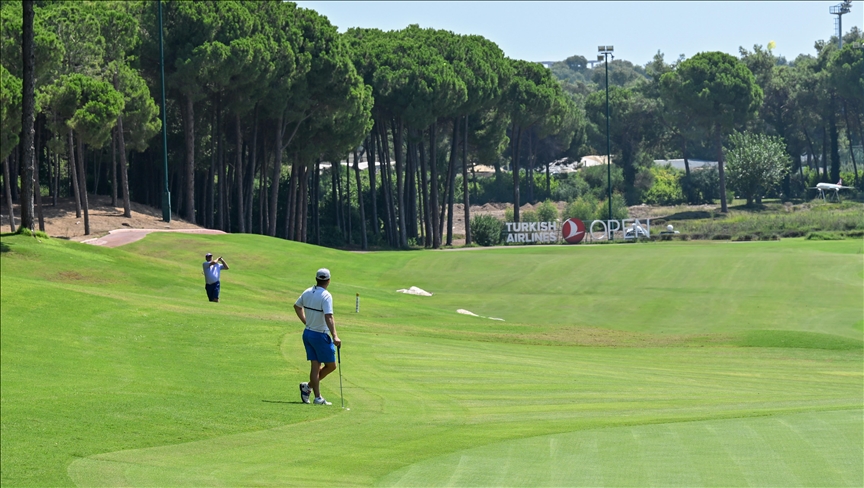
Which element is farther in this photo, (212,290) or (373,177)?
(373,177)

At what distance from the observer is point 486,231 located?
91500mm

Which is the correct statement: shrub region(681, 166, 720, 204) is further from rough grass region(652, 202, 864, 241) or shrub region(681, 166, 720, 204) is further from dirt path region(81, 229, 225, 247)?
dirt path region(81, 229, 225, 247)

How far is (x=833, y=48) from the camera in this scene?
13275 cm

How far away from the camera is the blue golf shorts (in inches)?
640

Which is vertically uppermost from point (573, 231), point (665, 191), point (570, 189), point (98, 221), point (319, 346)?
point (570, 189)

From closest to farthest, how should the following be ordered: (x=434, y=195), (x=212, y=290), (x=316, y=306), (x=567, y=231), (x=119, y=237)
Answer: (x=316, y=306) → (x=212, y=290) → (x=119, y=237) → (x=567, y=231) → (x=434, y=195)

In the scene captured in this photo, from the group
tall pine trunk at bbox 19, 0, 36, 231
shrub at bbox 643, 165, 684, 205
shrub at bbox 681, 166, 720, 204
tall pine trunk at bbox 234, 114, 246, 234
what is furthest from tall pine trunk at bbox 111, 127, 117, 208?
shrub at bbox 681, 166, 720, 204

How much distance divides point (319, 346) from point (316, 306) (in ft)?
2.36

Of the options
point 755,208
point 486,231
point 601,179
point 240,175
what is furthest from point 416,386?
point 601,179

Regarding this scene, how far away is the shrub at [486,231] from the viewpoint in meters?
91.4

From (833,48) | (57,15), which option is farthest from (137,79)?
(833,48)

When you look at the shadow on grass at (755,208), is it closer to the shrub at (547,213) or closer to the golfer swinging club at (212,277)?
the shrub at (547,213)

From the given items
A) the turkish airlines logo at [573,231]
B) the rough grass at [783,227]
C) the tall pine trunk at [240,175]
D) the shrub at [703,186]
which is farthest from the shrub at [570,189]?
the tall pine trunk at [240,175]

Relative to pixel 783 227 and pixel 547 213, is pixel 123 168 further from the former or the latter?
pixel 783 227
